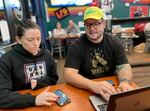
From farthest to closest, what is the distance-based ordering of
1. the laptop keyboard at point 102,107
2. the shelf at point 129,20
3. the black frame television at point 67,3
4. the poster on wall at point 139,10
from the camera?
the poster on wall at point 139,10, the black frame television at point 67,3, the shelf at point 129,20, the laptop keyboard at point 102,107

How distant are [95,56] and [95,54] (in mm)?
17

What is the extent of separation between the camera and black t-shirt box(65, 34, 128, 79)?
175 centimetres

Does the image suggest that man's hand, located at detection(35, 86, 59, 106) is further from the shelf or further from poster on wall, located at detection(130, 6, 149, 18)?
poster on wall, located at detection(130, 6, 149, 18)

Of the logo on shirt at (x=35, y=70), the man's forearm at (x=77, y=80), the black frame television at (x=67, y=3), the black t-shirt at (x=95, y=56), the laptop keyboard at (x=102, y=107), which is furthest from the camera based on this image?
the black frame television at (x=67, y=3)

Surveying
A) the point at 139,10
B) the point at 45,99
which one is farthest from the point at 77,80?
the point at 139,10

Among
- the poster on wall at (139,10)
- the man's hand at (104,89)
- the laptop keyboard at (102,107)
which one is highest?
the poster on wall at (139,10)

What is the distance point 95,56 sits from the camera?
1.76m

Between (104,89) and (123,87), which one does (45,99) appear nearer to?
(104,89)

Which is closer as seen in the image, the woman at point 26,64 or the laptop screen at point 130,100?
the laptop screen at point 130,100

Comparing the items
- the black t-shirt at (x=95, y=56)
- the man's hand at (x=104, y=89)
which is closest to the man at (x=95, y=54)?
the black t-shirt at (x=95, y=56)

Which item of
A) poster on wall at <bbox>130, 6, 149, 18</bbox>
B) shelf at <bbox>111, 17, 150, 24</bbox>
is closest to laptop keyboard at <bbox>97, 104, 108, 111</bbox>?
shelf at <bbox>111, 17, 150, 24</bbox>

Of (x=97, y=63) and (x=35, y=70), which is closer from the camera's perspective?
(x=35, y=70)

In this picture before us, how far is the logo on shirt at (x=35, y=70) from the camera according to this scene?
5.34 feet

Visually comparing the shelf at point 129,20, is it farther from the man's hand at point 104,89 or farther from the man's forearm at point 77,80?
the man's hand at point 104,89
